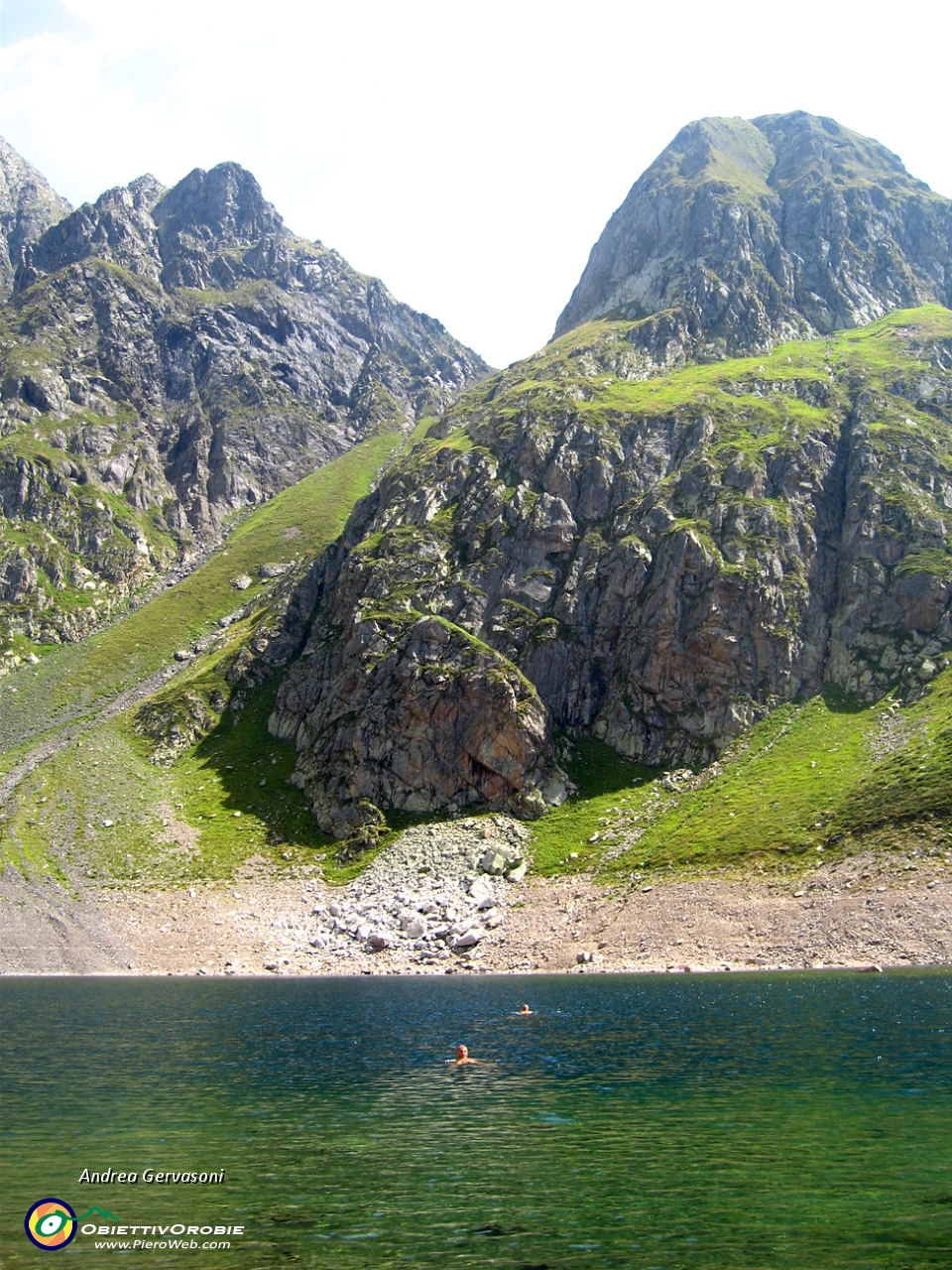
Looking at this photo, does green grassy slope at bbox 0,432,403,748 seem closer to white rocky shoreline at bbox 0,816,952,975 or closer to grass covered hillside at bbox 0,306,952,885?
grass covered hillside at bbox 0,306,952,885

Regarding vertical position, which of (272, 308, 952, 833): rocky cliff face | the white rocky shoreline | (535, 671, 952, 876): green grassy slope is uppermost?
(272, 308, 952, 833): rocky cliff face

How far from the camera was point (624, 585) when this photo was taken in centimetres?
12600

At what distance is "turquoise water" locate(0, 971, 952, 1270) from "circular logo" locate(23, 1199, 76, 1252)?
0.35 metres

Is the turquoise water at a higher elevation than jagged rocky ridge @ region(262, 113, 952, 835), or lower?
lower

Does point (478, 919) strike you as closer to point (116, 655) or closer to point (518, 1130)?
point (518, 1130)

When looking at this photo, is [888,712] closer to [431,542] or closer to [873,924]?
[873,924]

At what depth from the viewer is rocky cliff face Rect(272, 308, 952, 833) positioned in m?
112

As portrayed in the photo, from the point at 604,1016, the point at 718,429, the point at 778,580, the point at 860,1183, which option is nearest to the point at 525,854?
the point at 604,1016

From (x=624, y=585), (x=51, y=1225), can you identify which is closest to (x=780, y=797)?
(x=624, y=585)

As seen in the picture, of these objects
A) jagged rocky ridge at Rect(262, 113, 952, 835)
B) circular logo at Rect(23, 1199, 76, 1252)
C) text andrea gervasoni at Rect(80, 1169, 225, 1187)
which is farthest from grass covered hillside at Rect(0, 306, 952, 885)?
circular logo at Rect(23, 1199, 76, 1252)

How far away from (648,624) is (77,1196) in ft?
346

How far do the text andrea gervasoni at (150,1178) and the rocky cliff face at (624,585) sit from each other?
81.2 metres

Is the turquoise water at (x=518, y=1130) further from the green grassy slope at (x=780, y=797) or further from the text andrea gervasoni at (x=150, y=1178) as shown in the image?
the green grassy slope at (x=780, y=797)

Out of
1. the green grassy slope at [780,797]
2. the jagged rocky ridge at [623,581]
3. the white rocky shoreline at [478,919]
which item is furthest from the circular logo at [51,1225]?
the jagged rocky ridge at [623,581]
